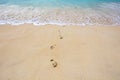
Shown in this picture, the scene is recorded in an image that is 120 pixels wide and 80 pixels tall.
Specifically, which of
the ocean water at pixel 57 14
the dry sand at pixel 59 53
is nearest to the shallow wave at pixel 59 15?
the ocean water at pixel 57 14

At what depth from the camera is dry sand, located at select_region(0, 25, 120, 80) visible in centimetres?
221

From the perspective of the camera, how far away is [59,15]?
4602mm

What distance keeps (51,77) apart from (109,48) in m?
1.37

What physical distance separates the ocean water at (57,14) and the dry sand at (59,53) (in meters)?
0.51

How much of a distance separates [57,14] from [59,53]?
2293 millimetres

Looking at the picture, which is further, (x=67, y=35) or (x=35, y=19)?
(x=35, y=19)

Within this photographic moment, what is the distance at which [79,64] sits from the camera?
7.88 ft

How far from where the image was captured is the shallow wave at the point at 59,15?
4086 mm

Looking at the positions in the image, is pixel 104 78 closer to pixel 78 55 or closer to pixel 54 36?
pixel 78 55

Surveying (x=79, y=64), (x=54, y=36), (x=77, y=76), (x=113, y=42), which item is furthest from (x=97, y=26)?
(x=77, y=76)

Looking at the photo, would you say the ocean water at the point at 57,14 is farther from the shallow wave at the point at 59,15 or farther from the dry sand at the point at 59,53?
the dry sand at the point at 59,53

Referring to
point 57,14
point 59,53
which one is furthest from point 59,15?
point 59,53

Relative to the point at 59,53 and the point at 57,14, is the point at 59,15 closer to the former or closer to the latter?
the point at 57,14

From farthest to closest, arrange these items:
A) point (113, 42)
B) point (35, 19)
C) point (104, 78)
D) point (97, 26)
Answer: point (35, 19), point (97, 26), point (113, 42), point (104, 78)
